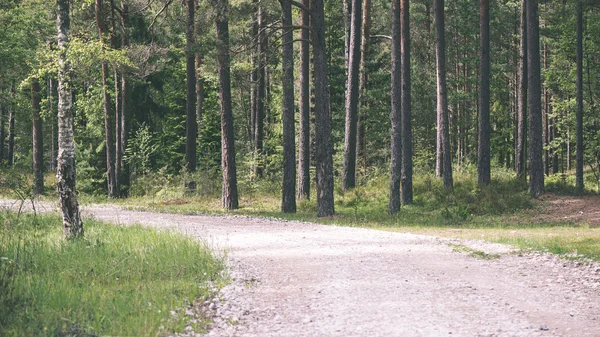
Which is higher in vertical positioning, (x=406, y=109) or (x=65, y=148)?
(x=406, y=109)

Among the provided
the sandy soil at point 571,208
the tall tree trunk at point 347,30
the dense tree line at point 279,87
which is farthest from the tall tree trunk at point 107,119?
the sandy soil at point 571,208

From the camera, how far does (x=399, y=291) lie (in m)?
9.08

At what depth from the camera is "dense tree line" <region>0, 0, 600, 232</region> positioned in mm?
22656

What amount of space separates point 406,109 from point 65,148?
1620cm

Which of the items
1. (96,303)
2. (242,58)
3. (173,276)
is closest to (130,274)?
(173,276)

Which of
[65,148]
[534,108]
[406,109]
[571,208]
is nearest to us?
[65,148]

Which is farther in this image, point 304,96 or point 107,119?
point 107,119

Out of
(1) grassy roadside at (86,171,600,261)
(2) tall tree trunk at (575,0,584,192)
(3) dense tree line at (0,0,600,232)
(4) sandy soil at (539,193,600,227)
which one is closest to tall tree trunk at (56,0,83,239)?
(3) dense tree line at (0,0,600,232)

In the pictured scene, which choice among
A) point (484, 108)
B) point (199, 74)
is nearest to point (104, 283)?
point (199, 74)

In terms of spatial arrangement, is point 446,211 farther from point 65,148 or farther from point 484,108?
point 65,148

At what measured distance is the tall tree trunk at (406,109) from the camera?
26.0 m

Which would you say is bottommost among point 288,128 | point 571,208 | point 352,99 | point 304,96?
point 571,208

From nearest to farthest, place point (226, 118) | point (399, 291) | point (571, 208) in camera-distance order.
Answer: point (399, 291)
point (571, 208)
point (226, 118)

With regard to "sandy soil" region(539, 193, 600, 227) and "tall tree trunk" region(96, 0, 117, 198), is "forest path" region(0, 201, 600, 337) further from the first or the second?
"tall tree trunk" region(96, 0, 117, 198)
